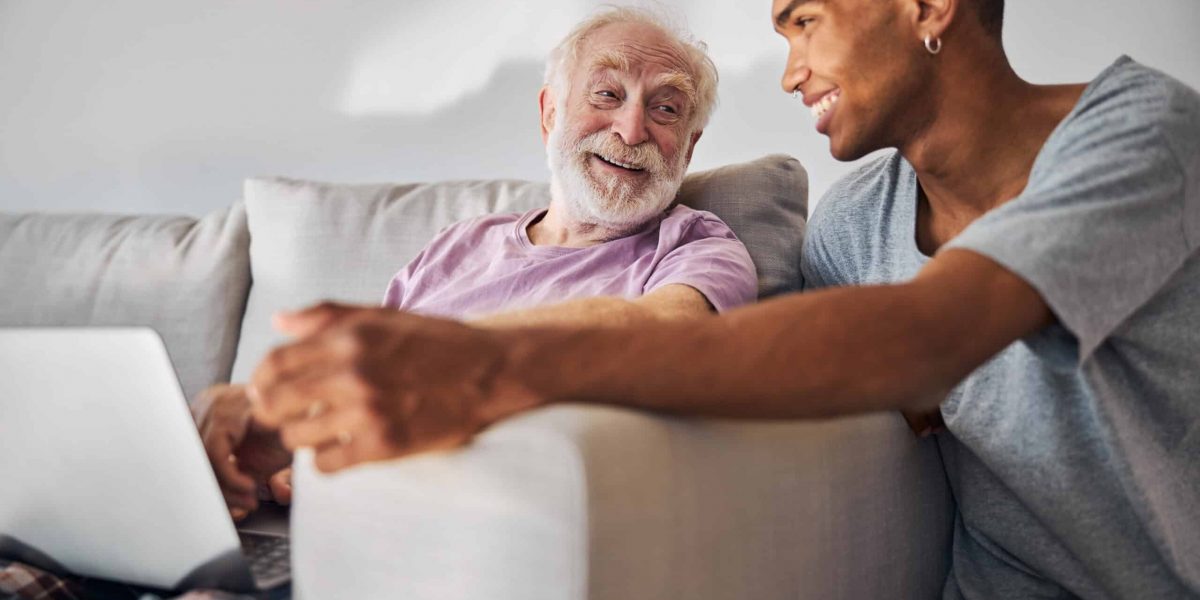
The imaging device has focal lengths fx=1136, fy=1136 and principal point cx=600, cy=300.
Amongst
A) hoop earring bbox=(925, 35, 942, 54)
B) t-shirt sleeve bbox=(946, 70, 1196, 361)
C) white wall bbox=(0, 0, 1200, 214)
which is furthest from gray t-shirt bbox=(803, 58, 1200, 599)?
white wall bbox=(0, 0, 1200, 214)

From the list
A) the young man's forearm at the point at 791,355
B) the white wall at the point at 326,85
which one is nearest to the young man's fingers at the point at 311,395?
the young man's forearm at the point at 791,355

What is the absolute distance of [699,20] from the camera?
2205mm

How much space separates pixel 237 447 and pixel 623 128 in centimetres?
Result: 95

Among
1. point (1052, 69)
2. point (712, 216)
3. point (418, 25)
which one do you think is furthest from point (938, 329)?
point (418, 25)

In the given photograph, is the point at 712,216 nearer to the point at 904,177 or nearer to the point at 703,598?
the point at 904,177

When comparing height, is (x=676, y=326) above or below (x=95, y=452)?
above

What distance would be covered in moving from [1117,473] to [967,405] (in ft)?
0.53

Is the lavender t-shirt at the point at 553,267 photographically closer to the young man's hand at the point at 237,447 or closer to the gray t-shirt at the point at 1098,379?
the gray t-shirt at the point at 1098,379

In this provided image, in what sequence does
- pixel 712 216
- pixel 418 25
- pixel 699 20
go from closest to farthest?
1. pixel 712 216
2. pixel 699 20
3. pixel 418 25

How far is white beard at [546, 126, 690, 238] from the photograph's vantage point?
1714 millimetres

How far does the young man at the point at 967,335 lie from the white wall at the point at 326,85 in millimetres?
676

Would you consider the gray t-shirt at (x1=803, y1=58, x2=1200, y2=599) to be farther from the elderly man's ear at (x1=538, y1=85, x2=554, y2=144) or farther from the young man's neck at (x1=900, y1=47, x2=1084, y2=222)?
the elderly man's ear at (x1=538, y1=85, x2=554, y2=144)

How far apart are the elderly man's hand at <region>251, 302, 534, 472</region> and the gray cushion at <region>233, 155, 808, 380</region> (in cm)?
111

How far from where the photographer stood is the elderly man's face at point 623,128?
1722 millimetres
